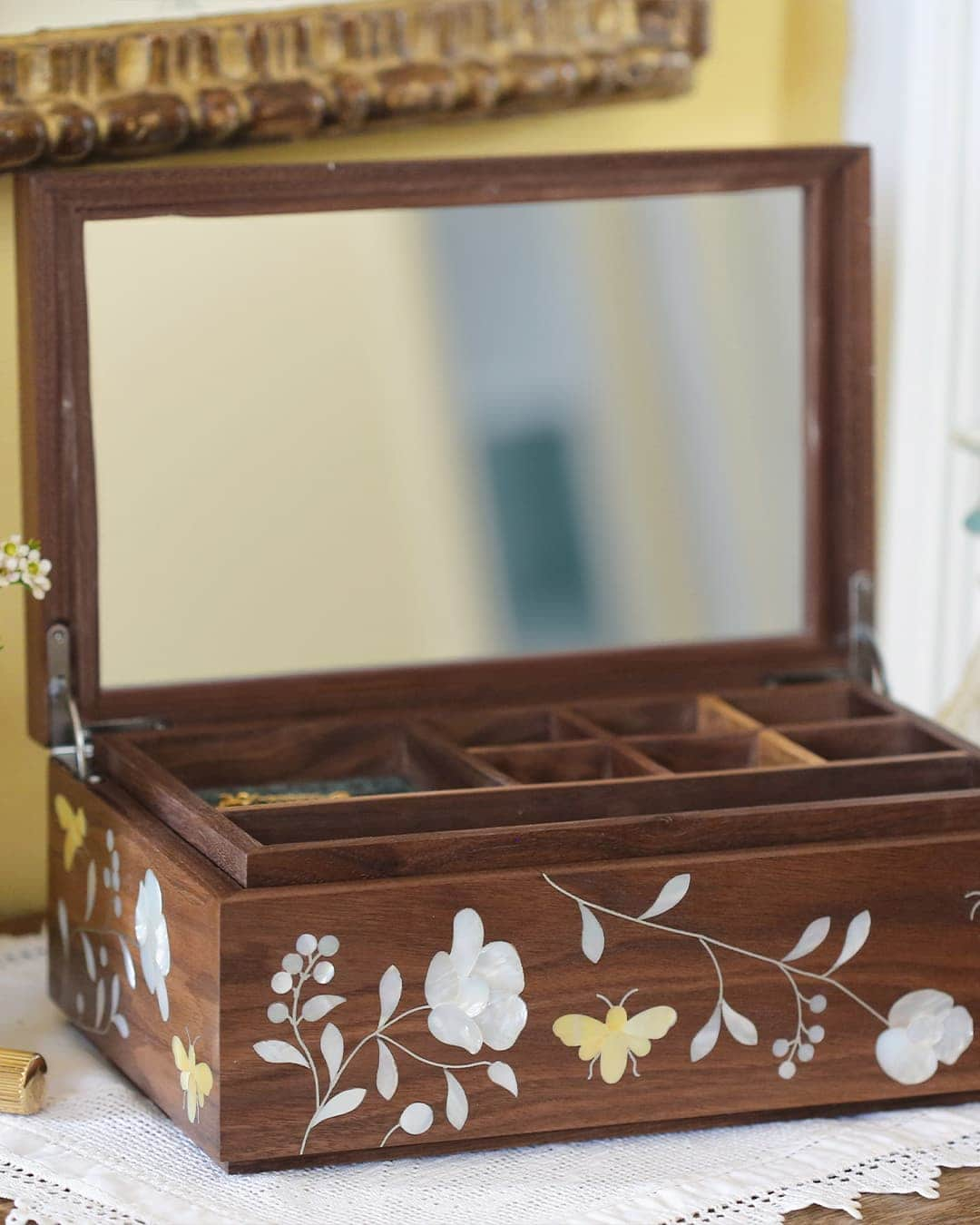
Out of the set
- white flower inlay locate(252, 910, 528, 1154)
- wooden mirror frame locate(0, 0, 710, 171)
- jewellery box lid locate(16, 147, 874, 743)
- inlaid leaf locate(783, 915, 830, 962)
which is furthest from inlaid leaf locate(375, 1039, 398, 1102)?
wooden mirror frame locate(0, 0, 710, 171)

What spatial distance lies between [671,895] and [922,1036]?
6.6 inches

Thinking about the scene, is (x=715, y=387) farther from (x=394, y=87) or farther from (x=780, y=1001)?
(x=780, y=1001)

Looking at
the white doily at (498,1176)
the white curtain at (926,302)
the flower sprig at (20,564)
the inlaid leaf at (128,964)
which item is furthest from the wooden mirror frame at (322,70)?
the white doily at (498,1176)

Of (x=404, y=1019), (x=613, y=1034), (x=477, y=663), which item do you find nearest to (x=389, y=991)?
(x=404, y=1019)

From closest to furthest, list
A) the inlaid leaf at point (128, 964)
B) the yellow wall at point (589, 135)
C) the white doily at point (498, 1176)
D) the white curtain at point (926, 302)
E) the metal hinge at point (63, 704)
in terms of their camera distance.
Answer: the white doily at point (498, 1176)
the inlaid leaf at point (128, 964)
the metal hinge at point (63, 704)
the yellow wall at point (589, 135)
the white curtain at point (926, 302)

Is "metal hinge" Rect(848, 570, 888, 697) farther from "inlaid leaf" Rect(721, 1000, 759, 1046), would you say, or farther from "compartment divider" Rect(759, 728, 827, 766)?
"inlaid leaf" Rect(721, 1000, 759, 1046)

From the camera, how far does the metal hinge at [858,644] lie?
1.24 meters

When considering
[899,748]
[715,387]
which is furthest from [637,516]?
[899,748]

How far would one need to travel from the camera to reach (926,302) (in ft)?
4.42

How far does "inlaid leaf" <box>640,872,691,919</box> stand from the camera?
0.92 m

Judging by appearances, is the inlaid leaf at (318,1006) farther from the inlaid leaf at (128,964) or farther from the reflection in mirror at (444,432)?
the reflection in mirror at (444,432)

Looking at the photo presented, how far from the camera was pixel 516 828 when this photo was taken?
91cm

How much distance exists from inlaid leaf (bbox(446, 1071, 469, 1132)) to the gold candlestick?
23 centimetres

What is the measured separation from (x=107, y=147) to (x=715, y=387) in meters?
0.44
